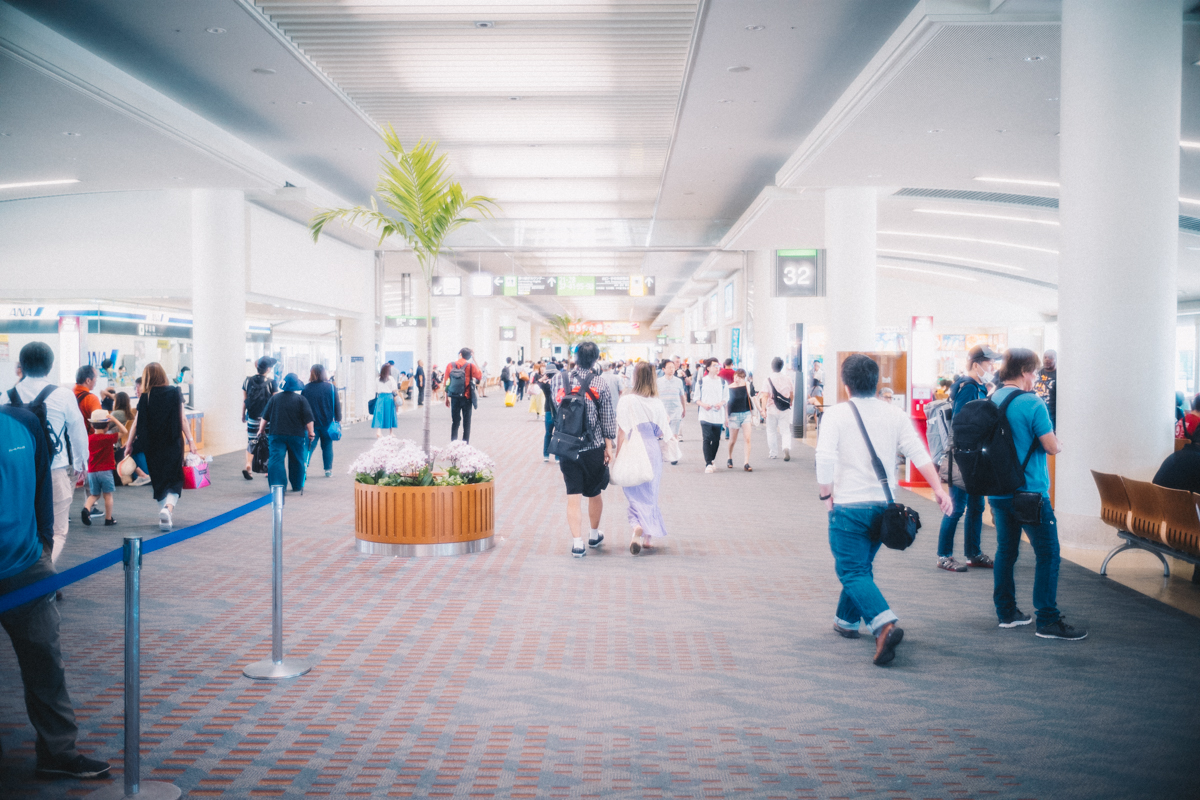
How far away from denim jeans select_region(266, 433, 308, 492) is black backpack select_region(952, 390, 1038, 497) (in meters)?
7.64

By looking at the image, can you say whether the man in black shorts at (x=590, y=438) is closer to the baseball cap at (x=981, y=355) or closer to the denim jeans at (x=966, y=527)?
the denim jeans at (x=966, y=527)

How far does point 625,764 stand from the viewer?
349 cm

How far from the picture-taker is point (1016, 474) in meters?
5.05

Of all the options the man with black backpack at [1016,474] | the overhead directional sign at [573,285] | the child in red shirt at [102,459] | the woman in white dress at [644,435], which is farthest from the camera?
the overhead directional sign at [573,285]

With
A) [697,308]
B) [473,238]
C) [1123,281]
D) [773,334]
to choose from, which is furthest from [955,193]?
[697,308]

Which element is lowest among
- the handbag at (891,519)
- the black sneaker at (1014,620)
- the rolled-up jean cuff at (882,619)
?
the black sneaker at (1014,620)

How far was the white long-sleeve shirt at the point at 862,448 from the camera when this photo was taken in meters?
4.64

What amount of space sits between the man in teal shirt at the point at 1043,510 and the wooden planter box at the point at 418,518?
13.8 feet

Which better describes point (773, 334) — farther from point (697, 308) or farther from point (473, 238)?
point (697, 308)

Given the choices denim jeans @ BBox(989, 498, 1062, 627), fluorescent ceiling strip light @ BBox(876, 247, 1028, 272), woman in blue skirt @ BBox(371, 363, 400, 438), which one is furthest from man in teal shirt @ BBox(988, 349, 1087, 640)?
fluorescent ceiling strip light @ BBox(876, 247, 1028, 272)

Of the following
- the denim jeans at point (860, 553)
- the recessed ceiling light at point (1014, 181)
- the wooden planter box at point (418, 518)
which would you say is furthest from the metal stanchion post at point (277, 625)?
the recessed ceiling light at point (1014, 181)

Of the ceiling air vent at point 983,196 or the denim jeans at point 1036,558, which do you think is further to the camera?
the ceiling air vent at point 983,196

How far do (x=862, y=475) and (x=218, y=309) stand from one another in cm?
1412

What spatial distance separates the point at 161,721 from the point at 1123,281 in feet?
24.8
